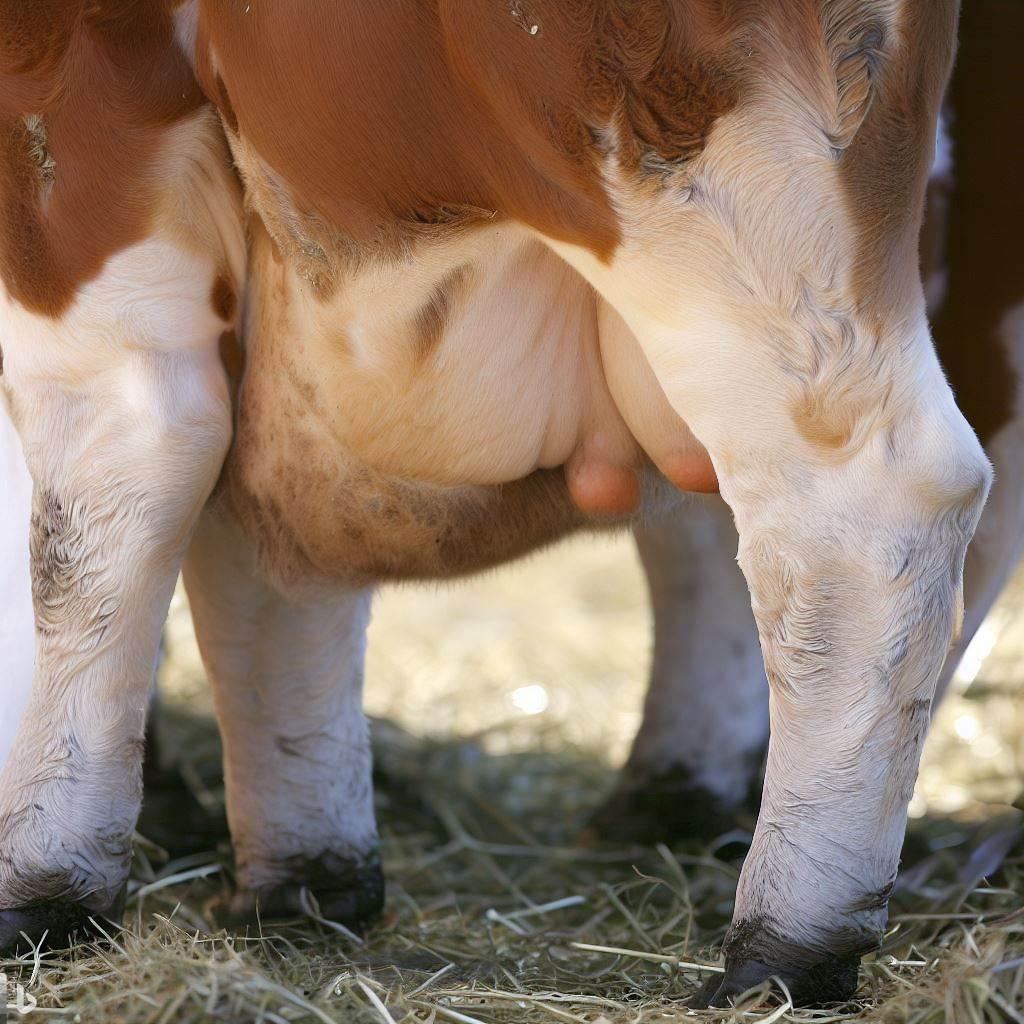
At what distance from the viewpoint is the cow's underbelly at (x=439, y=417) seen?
1.55 meters

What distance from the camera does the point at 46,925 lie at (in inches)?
64.4

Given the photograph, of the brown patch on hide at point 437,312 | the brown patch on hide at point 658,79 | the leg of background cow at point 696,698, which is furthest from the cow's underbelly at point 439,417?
the leg of background cow at point 696,698

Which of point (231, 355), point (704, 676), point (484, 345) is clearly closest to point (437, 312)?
point (484, 345)

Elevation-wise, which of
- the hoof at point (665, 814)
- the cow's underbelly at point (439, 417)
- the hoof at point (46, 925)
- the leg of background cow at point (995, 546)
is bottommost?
the hoof at point (665, 814)

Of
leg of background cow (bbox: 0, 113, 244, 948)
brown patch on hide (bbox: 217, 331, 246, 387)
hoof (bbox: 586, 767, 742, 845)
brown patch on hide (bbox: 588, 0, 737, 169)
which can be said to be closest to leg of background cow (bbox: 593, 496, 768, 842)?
hoof (bbox: 586, 767, 742, 845)

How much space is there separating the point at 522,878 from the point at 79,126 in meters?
1.38

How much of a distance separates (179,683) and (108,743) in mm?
1789

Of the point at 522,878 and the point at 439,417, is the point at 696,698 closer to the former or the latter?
the point at 522,878

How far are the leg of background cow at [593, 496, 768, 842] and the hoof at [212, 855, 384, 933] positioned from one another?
0.59 meters

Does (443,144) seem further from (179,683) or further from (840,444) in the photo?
(179,683)

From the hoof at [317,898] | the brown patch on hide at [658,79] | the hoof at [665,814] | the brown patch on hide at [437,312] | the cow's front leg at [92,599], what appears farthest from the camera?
the hoof at [665,814]

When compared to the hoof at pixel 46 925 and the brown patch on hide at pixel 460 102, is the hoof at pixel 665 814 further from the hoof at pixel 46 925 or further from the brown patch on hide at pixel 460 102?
the brown patch on hide at pixel 460 102

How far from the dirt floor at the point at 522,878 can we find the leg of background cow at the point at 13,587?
0.36m

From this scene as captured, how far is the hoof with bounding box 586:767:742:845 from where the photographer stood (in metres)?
2.58
